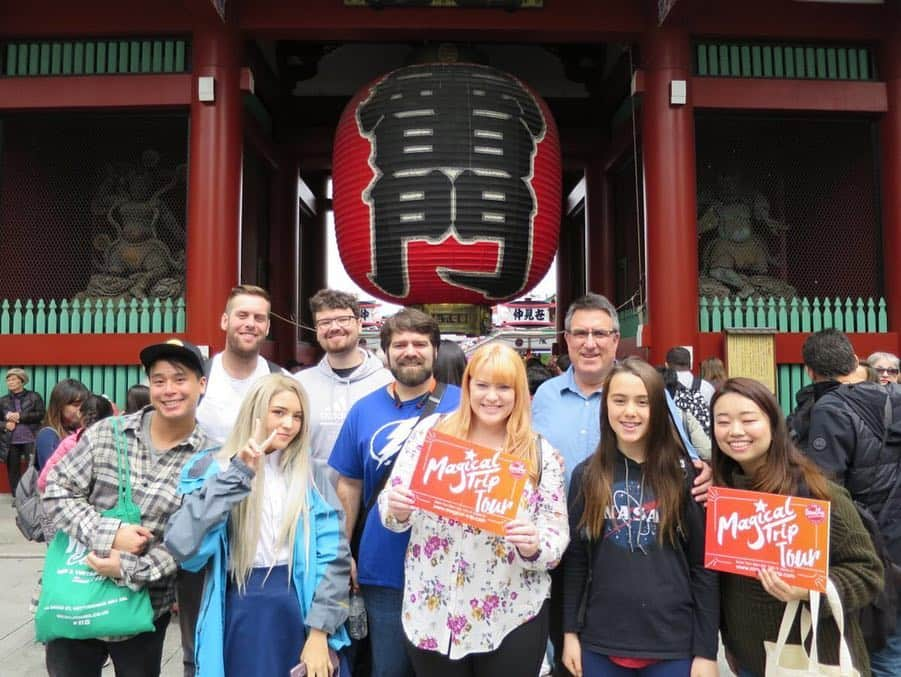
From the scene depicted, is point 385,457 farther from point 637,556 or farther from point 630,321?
point 630,321

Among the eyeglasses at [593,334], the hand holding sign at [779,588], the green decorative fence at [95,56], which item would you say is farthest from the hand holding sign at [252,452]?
the green decorative fence at [95,56]

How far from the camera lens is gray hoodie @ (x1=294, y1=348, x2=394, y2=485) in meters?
2.88

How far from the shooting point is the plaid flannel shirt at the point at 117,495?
210 centimetres

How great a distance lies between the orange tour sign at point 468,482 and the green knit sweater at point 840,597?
0.75 metres

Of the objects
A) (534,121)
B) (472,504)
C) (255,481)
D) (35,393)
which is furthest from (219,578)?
(35,393)

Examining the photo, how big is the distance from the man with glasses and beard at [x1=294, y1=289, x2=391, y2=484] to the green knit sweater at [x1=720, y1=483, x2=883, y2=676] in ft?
5.15

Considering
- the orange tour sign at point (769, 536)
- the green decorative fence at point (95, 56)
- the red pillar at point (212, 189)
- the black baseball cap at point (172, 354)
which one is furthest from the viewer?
the green decorative fence at point (95, 56)

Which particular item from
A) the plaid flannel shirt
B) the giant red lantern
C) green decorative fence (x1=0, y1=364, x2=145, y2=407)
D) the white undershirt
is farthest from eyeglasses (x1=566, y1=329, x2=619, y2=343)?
green decorative fence (x1=0, y1=364, x2=145, y2=407)

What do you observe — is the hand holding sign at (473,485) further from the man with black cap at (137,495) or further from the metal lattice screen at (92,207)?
the metal lattice screen at (92,207)

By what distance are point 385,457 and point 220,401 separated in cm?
85

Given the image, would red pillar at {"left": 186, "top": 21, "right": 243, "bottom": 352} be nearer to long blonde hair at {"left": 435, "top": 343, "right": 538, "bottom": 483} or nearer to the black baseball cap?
the black baseball cap

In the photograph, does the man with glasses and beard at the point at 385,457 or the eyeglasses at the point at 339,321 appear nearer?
the man with glasses and beard at the point at 385,457

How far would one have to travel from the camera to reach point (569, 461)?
96.6 inches

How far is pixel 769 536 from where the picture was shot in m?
1.90
